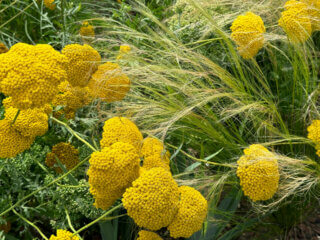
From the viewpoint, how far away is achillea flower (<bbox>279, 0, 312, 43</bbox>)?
1.65m

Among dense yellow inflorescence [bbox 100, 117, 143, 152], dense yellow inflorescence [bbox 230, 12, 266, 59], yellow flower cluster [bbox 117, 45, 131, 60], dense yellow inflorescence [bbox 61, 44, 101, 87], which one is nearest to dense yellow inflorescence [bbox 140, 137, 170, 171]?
dense yellow inflorescence [bbox 100, 117, 143, 152]

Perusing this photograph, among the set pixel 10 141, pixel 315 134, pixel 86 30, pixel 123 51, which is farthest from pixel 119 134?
pixel 86 30

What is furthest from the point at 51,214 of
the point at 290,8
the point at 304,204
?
the point at 290,8

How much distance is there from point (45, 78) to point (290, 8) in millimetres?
1108

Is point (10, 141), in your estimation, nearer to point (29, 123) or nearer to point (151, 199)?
point (29, 123)

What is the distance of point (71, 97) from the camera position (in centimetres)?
149

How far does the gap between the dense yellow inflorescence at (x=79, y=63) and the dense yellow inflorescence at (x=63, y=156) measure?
248mm

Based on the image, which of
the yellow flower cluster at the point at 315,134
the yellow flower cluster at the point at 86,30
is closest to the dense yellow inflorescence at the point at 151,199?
the yellow flower cluster at the point at 315,134

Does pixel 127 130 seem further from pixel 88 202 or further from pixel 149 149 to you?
pixel 88 202

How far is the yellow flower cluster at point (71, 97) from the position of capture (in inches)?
58.3

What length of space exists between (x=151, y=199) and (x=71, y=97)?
0.61m

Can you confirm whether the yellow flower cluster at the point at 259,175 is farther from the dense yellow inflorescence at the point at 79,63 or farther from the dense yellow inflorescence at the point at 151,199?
the dense yellow inflorescence at the point at 79,63

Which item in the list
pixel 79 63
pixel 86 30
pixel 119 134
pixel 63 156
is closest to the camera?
pixel 119 134

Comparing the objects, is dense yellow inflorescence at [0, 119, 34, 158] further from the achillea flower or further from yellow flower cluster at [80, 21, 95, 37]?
the achillea flower
